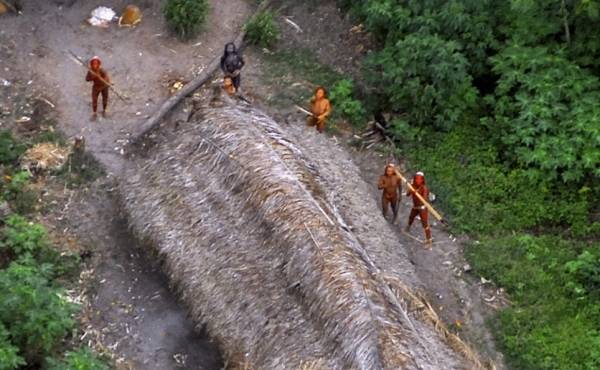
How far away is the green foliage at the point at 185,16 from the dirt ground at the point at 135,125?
22 centimetres

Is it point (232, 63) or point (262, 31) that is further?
point (262, 31)

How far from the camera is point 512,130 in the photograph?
519 inches

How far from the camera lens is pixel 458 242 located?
40.8ft

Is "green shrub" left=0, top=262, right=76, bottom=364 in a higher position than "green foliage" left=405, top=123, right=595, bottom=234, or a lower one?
lower

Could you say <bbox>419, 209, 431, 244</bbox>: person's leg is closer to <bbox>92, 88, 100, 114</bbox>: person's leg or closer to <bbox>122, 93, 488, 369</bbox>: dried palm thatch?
<bbox>122, 93, 488, 369</bbox>: dried palm thatch

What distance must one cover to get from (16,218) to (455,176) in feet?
19.5

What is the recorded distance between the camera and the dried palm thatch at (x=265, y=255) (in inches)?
373

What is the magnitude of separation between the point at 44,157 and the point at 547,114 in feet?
22.8

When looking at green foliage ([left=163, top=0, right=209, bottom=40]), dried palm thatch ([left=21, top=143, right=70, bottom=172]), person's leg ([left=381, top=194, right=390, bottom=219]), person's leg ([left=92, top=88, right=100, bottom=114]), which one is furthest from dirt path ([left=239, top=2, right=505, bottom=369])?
dried palm thatch ([left=21, top=143, right=70, bottom=172])

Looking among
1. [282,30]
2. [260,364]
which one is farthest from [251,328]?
[282,30]

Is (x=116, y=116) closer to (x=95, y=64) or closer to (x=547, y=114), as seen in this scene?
(x=95, y=64)

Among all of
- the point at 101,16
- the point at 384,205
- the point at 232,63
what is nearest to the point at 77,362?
the point at 384,205

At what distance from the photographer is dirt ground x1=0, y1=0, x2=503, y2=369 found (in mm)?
11070

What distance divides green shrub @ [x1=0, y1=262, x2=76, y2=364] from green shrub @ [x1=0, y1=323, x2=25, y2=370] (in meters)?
0.19
